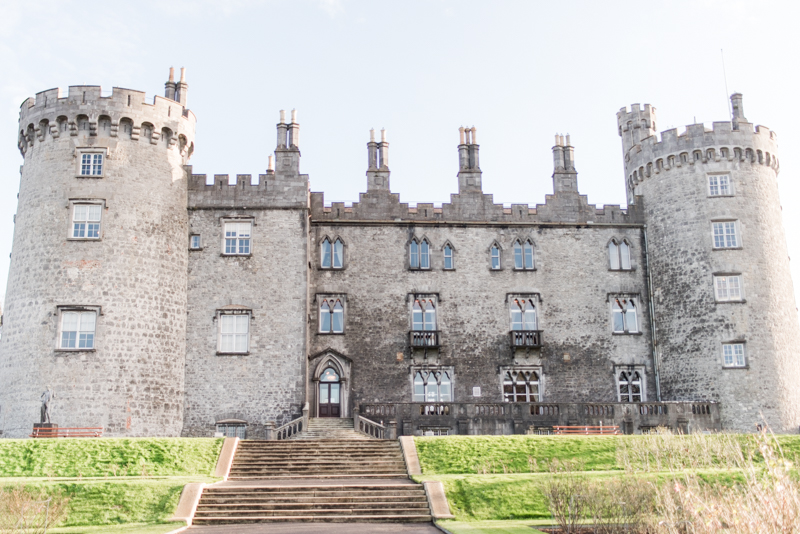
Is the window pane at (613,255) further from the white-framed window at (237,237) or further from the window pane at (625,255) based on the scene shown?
the white-framed window at (237,237)

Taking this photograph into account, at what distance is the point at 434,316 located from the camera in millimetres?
35938

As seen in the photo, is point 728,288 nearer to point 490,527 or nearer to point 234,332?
point 234,332

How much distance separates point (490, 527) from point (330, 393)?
57.6 ft

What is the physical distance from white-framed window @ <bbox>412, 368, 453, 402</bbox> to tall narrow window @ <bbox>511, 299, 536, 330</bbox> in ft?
12.3

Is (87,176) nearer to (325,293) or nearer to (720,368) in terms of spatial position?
(325,293)

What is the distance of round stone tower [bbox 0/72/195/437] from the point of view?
30578 mm

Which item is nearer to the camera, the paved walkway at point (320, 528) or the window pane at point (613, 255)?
the paved walkway at point (320, 528)

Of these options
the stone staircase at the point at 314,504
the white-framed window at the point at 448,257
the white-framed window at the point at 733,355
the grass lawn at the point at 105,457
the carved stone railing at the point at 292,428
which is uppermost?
the white-framed window at the point at 448,257

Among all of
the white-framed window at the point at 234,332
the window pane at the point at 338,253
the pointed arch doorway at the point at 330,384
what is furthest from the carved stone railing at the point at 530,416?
the window pane at the point at 338,253

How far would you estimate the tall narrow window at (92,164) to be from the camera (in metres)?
32.9

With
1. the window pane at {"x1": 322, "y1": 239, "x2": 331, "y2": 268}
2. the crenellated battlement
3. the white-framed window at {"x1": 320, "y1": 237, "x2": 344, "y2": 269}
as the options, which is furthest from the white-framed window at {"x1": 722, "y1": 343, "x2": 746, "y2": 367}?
the crenellated battlement

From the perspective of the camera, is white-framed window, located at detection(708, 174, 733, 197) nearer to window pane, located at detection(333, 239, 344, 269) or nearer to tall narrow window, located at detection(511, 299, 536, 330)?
tall narrow window, located at detection(511, 299, 536, 330)

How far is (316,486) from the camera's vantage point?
2172cm

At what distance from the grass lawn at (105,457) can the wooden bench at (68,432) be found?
374 centimetres
